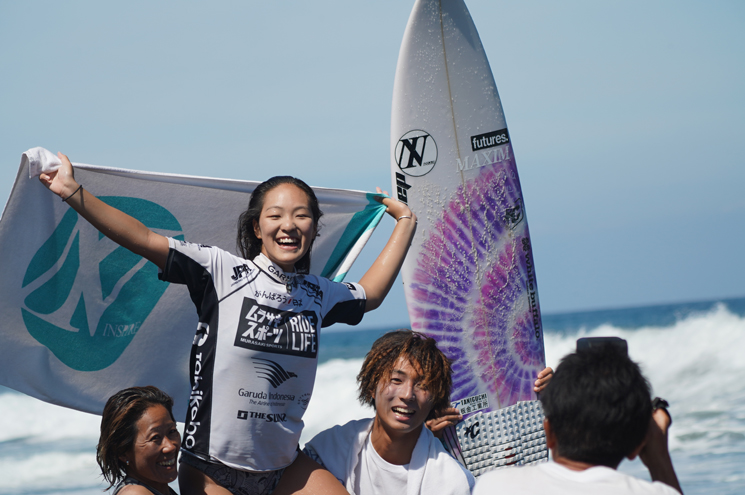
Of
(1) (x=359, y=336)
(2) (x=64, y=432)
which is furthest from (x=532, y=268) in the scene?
(1) (x=359, y=336)

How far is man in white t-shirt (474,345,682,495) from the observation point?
1.51m

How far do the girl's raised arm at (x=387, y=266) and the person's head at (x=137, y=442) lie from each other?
2.91ft

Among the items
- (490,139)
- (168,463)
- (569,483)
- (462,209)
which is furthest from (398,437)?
(490,139)

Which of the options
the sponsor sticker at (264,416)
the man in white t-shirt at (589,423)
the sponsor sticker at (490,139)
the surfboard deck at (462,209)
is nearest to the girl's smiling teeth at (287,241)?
the sponsor sticker at (264,416)

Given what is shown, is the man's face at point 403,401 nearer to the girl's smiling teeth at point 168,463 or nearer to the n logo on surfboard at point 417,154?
→ the girl's smiling teeth at point 168,463

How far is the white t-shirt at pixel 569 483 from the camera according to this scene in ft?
4.74

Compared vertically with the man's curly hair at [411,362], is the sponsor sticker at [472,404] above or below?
below

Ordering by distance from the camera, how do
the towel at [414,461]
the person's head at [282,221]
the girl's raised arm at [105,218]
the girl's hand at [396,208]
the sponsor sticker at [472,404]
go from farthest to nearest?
the sponsor sticker at [472,404] → the girl's hand at [396,208] → the towel at [414,461] → the person's head at [282,221] → the girl's raised arm at [105,218]

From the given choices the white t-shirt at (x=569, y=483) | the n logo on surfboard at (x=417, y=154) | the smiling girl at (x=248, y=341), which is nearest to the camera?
the white t-shirt at (x=569, y=483)

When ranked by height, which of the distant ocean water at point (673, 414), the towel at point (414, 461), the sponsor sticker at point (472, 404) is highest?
the towel at point (414, 461)

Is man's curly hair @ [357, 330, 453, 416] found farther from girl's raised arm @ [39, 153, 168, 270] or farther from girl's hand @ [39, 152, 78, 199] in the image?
girl's hand @ [39, 152, 78, 199]

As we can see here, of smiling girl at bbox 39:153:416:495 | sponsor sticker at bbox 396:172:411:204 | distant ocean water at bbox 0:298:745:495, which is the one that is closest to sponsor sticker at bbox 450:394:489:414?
sponsor sticker at bbox 396:172:411:204

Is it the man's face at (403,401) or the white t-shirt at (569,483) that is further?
the man's face at (403,401)

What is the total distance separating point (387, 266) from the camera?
275 cm
